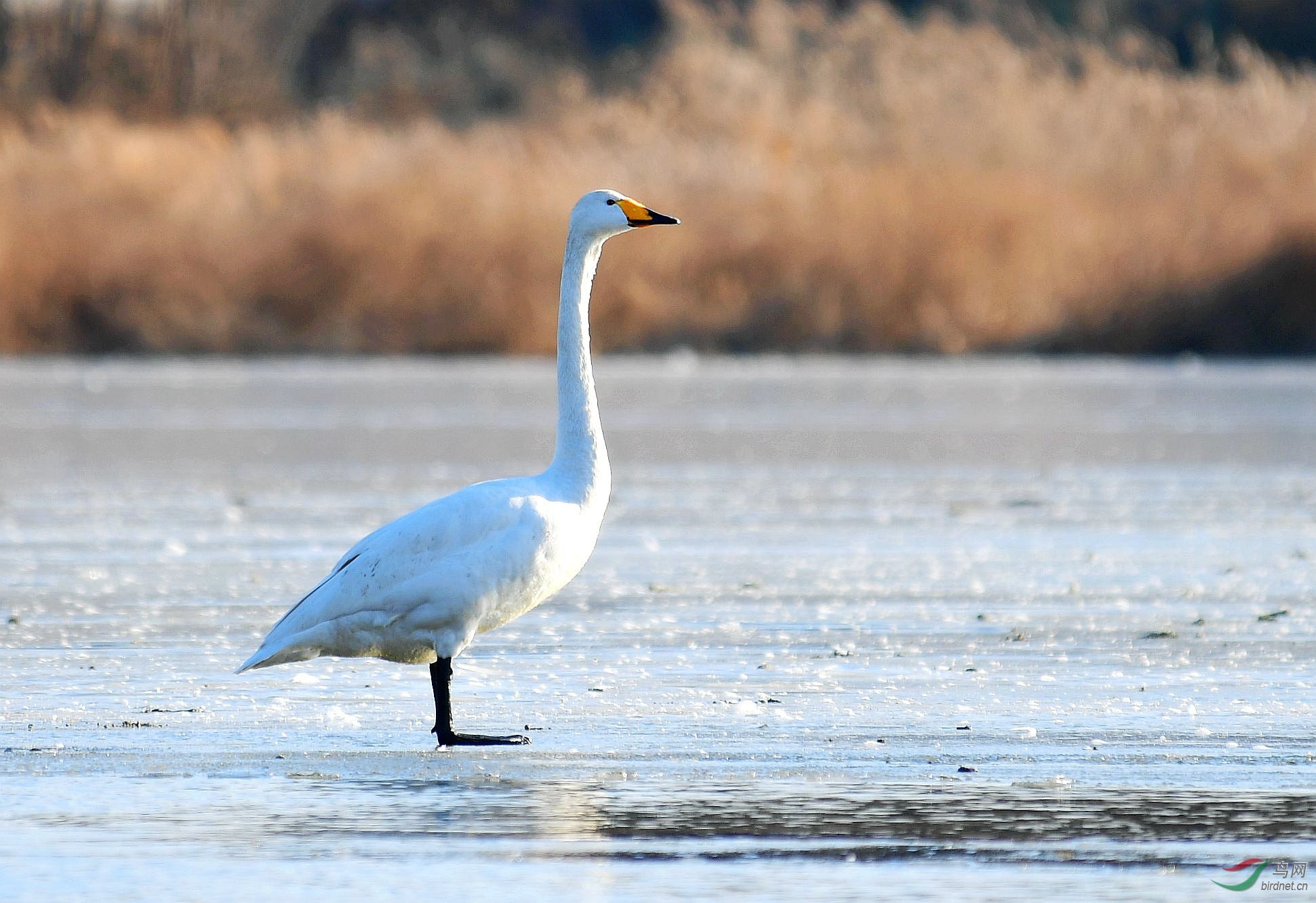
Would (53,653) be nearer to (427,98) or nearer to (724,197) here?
(724,197)

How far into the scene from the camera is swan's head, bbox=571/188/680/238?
20.6 ft

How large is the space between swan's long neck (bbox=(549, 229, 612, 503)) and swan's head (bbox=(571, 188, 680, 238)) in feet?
0.13

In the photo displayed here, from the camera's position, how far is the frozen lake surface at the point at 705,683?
171 inches

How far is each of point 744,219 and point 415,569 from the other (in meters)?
15.1

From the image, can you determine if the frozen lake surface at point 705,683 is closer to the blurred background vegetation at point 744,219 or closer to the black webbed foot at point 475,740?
the black webbed foot at point 475,740

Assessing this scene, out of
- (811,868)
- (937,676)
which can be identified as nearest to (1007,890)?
(811,868)

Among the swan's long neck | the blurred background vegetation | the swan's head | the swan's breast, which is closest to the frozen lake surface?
the swan's breast

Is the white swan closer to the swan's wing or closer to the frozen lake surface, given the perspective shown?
the swan's wing

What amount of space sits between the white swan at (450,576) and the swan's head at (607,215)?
2.31ft

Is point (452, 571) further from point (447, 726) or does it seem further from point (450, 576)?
point (447, 726)

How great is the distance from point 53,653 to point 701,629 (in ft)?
6.18
